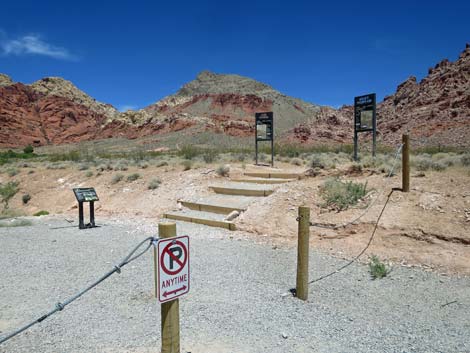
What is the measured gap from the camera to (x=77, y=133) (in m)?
80.9

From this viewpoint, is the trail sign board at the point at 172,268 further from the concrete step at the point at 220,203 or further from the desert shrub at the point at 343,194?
the concrete step at the point at 220,203

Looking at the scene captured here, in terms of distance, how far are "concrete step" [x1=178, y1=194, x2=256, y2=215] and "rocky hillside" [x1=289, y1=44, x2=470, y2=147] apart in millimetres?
29379

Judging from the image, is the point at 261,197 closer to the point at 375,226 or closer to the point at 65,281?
the point at 375,226

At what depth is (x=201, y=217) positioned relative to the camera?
404 inches

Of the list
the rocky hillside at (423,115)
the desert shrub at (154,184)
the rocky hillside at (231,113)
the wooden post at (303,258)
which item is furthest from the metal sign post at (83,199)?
the rocky hillside at (231,113)

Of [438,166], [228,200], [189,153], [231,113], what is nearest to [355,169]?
[438,166]

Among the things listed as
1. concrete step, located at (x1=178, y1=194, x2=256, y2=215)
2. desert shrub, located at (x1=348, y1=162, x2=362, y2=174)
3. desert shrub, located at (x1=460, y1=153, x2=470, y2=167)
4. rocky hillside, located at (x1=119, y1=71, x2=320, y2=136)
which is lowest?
concrete step, located at (x1=178, y1=194, x2=256, y2=215)

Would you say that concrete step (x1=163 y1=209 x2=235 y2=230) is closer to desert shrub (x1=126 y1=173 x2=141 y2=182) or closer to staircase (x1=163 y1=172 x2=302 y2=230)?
staircase (x1=163 y1=172 x2=302 y2=230)

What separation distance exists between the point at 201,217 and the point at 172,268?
7.44m

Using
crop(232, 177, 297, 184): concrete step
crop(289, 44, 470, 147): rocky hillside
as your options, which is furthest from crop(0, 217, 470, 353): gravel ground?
crop(289, 44, 470, 147): rocky hillside

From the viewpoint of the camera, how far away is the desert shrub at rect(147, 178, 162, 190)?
1421 centimetres

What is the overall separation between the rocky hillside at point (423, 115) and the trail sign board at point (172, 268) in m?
36.2

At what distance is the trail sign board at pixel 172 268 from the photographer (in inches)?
108

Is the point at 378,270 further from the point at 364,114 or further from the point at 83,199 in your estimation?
the point at 364,114
